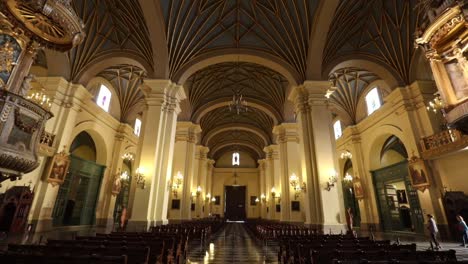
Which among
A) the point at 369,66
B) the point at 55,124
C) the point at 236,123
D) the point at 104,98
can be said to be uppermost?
the point at 236,123

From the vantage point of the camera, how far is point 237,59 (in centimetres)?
1309

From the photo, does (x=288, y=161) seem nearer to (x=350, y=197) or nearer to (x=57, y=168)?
(x=350, y=197)

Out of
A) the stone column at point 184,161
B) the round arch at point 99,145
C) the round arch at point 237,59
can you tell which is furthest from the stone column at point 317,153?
the round arch at point 99,145

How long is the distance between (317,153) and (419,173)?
523 centimetres

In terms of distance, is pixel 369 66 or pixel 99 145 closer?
pixel 369 66

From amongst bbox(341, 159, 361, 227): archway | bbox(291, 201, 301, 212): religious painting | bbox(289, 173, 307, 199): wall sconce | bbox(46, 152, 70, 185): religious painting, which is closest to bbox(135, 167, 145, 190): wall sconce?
bbox(46, 152, 70, 185): religious painting

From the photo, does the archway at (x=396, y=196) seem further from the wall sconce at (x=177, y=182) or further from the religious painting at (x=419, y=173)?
the wall sconce at (x=177, y=182)

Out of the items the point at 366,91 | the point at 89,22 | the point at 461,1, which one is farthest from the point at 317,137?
the point at 89,22

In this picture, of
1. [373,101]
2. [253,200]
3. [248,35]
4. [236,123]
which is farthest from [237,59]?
[253,200]

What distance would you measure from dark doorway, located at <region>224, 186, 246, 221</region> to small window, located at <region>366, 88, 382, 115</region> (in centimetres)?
2315

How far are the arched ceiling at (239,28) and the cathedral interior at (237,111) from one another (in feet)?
0.21

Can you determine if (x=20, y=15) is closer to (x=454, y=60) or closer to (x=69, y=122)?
(x=69, y=122)

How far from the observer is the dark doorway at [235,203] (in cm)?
3441

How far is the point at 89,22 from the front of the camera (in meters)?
11.2
